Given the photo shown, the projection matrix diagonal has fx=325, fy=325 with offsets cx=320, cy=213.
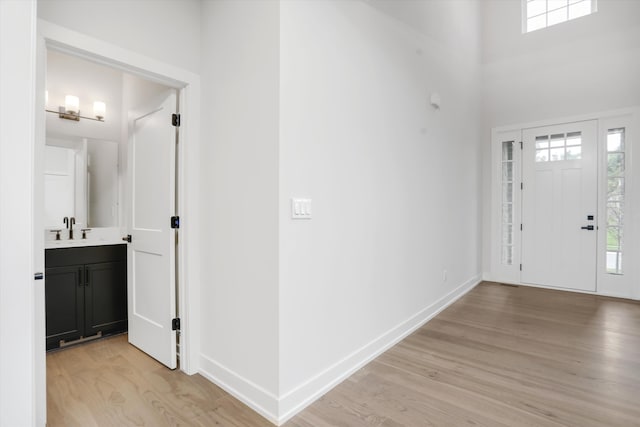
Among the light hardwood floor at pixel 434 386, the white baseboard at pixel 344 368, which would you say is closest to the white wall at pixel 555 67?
the light hardwood floor at pixel 434 386

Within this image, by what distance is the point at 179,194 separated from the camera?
2393mm

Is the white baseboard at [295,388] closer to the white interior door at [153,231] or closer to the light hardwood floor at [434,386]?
the light hardwood floor at [434,386]

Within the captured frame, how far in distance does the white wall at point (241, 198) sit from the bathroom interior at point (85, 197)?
76 cm

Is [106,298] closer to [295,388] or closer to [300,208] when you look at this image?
[295,388]

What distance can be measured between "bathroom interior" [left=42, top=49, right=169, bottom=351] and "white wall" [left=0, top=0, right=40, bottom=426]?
135 cm

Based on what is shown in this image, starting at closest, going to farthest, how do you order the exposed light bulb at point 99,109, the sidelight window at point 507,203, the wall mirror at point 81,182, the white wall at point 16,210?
the white wall at point 16,210 < the wall mirror at point 81,182 < the exposed light bulb at point 99,109 < the sidelight window at point 507,203

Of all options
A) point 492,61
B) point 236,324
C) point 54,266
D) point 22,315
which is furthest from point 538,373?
point 492,61

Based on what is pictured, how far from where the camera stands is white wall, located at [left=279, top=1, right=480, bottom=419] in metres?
1.91

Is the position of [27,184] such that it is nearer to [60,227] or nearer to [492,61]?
[60,227]

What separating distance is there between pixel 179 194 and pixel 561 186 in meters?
5.05

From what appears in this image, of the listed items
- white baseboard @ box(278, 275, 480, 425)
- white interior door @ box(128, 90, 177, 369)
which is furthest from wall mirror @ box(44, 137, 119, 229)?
white baseboard @ box(278, 275, 480, 425)

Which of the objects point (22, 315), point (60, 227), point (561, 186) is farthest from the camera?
point (561, 186)

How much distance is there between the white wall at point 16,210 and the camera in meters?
1.28

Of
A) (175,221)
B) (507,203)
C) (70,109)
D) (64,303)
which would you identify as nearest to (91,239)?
(64,303)
